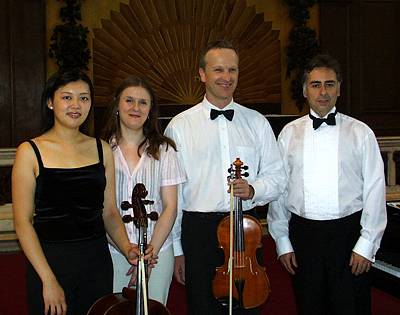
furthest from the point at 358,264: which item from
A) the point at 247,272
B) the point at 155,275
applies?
the point at 155,275

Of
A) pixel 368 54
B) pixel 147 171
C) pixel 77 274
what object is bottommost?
pixel 77 274

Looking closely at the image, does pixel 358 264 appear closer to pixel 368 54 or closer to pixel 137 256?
pixel 137 256

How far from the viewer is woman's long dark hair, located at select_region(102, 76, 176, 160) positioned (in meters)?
2.47

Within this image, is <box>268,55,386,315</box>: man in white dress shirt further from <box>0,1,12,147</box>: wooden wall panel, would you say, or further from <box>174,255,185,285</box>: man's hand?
<box>0,1,12,147</box>: wooden wall panel

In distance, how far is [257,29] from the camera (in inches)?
258

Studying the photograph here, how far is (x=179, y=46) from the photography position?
6.30m

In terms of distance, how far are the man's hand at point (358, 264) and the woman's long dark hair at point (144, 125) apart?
35.6 inches

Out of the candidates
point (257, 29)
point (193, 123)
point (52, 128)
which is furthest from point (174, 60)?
point (52, 128)

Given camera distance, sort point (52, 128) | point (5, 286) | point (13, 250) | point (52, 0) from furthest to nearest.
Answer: point (52, 0), point (13, 250), point (5, 286), point (52, 128)

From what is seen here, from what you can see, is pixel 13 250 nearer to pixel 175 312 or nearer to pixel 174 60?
pixel 175 312

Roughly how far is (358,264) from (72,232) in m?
1.24

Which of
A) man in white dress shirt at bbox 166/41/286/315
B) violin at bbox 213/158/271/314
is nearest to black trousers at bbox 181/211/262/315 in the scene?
man in white dress shirt at bbox 166/41/286/315

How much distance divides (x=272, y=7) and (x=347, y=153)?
4.25 meters

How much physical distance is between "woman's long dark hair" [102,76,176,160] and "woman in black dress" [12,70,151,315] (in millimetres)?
253
